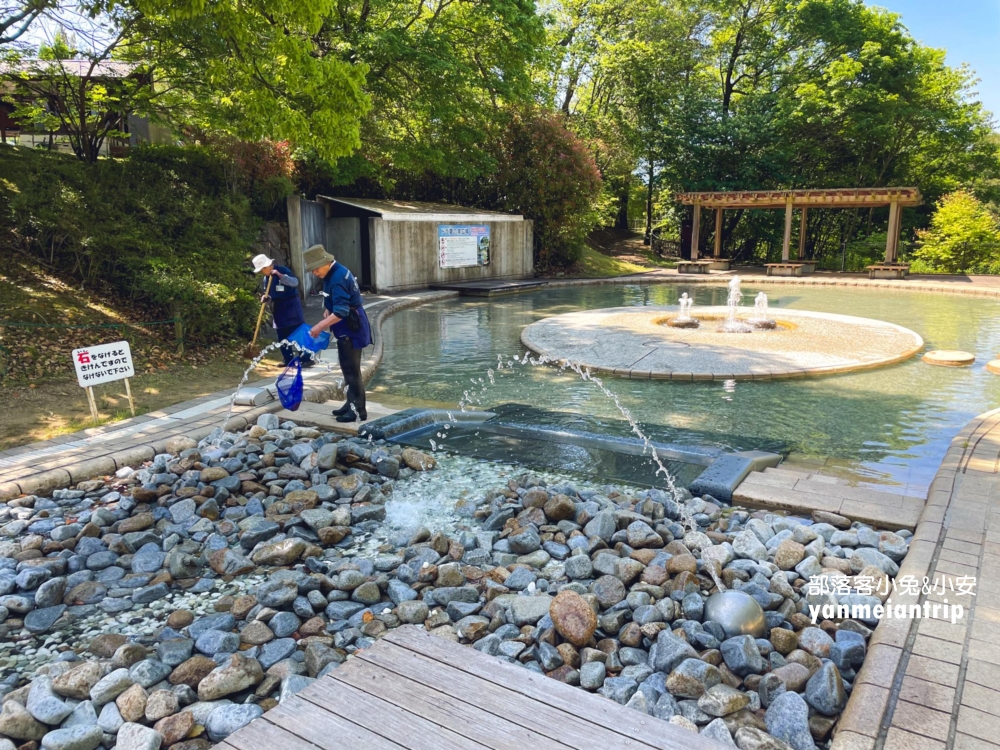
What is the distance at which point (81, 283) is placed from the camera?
8.86 m

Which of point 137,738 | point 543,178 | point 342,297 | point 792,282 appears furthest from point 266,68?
point 792,282

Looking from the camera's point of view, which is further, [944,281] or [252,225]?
[944,281]

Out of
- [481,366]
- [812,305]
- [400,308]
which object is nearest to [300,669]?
[481,366]

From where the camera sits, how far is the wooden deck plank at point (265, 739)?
2.03 metres

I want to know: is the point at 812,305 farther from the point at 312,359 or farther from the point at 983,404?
the point at 312,359

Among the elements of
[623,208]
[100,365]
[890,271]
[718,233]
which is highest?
[623,208]

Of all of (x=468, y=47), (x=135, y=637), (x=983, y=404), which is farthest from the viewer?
(x=468, y=47)

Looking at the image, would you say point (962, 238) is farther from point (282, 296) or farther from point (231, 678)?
point (231, 678)

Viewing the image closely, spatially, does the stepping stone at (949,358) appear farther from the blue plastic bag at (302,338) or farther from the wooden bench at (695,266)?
the wooden bench at (695,266)

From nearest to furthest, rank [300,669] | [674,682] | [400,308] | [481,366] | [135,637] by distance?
1. [674,682]
2. [300,669]
3. [135,637]
4. [481,366]
5. [400,308]

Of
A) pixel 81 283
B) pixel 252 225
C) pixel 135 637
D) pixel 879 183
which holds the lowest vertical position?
pixel 135 637

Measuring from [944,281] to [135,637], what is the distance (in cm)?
2405

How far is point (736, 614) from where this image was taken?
2.96m

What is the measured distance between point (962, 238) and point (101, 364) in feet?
90.3
